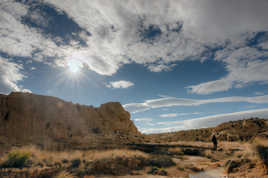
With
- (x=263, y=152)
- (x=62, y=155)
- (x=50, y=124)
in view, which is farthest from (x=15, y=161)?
(x=50, y=124)

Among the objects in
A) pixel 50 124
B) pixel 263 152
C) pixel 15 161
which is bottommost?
pixel 15 161

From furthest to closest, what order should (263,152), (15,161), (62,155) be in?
(62,155), (15,161), (263,152)

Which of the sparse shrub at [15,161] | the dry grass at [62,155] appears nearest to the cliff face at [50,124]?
the dry grass at [62,155]

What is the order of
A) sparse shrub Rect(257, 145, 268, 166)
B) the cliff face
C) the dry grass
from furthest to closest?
the cliff face → the dry grass → sparse shrub Rect(257, 145, 268, 166)

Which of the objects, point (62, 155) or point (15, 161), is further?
point (62, 155)

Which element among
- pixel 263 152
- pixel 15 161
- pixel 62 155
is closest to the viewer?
pixel 263 152

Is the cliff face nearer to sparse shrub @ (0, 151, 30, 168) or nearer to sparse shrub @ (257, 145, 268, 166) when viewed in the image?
sparse shrub @ (0, 151, 30, 168)

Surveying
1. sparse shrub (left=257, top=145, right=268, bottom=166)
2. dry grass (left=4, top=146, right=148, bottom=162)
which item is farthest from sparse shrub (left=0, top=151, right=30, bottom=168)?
sparse shrub (left=257, top=145, right=268, bottom=166)

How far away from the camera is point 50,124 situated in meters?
30.9

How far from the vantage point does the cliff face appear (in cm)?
2459

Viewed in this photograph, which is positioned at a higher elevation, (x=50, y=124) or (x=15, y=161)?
(x=50, y=124)

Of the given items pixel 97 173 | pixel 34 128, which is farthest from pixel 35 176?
pixel 34 128

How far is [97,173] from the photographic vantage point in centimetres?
870

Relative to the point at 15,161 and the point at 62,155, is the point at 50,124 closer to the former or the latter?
Result: the point at 62,155
